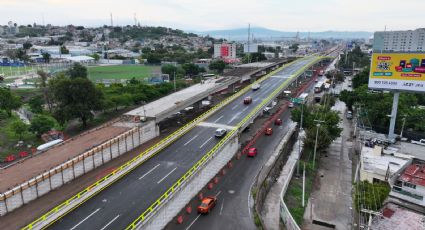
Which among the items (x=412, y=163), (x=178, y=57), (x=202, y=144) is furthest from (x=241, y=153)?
(x=178, y=57)

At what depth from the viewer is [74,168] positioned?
106ft

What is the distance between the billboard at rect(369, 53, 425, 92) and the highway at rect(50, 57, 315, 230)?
2278 centimetres

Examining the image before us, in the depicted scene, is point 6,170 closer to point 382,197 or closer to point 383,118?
point 382,197

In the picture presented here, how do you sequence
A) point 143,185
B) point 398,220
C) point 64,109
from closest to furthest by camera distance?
point 398,220 < point 143,185 < point 64,109

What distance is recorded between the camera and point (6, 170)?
103ft

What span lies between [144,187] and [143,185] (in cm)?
41

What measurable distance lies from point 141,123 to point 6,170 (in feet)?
57.8

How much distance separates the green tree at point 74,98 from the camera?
49.2 metres

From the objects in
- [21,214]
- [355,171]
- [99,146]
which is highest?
[99,146]

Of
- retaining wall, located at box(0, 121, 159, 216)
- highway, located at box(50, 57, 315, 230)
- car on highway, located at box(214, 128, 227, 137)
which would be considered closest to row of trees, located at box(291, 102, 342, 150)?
highway, located at box(50, 57, 315, 230)

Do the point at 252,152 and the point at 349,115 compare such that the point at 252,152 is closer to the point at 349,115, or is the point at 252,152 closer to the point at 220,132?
the point at 220,132

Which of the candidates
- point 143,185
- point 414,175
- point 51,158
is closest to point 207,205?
point 143,185

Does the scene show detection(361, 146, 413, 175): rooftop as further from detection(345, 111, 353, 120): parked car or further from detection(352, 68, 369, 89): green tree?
detection(352, 68, 369, 89): green tree

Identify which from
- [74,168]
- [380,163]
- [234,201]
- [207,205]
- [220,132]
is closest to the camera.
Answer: [207,205]
